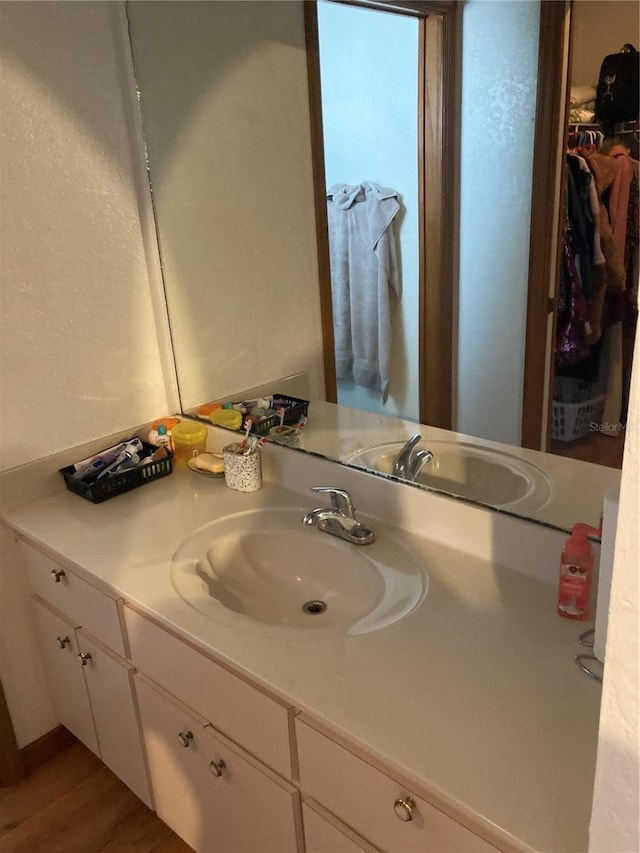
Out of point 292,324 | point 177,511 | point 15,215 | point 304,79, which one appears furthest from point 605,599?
point 15,215

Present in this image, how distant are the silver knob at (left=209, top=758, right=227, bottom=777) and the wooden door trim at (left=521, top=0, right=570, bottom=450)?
0.81 m

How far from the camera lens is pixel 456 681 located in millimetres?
1025

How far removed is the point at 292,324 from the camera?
1795 millimetres

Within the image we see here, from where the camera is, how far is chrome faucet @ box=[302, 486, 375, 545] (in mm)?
1419

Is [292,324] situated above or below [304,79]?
below

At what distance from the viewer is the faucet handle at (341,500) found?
57.3 inches

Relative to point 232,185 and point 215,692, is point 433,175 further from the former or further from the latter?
point 215,692

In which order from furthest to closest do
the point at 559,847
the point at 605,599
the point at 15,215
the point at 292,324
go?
1. the point at 292,324
2. the point at 15,215
3. the point at 605,599
4. the point at 559,847

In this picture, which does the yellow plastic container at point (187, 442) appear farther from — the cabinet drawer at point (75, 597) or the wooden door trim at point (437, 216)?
the wooden door trim at point (437, 216)

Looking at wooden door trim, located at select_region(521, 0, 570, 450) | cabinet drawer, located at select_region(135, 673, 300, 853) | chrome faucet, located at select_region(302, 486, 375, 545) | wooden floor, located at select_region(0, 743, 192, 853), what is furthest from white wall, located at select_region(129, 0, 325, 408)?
wooden floor, located at select_region(0, 743, 192, 853)

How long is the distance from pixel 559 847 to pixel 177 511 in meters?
1.05

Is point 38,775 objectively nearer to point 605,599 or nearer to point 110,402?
point 110,402

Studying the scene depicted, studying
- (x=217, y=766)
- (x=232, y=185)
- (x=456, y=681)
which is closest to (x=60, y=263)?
(x=232, y=185)

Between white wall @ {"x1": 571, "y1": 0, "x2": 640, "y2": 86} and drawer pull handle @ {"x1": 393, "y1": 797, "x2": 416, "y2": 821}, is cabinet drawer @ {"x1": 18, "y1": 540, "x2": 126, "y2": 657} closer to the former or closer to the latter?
drawer pull handle @ {"x1": 393, "y1": 797, "x2": 416, "y2": 821}
